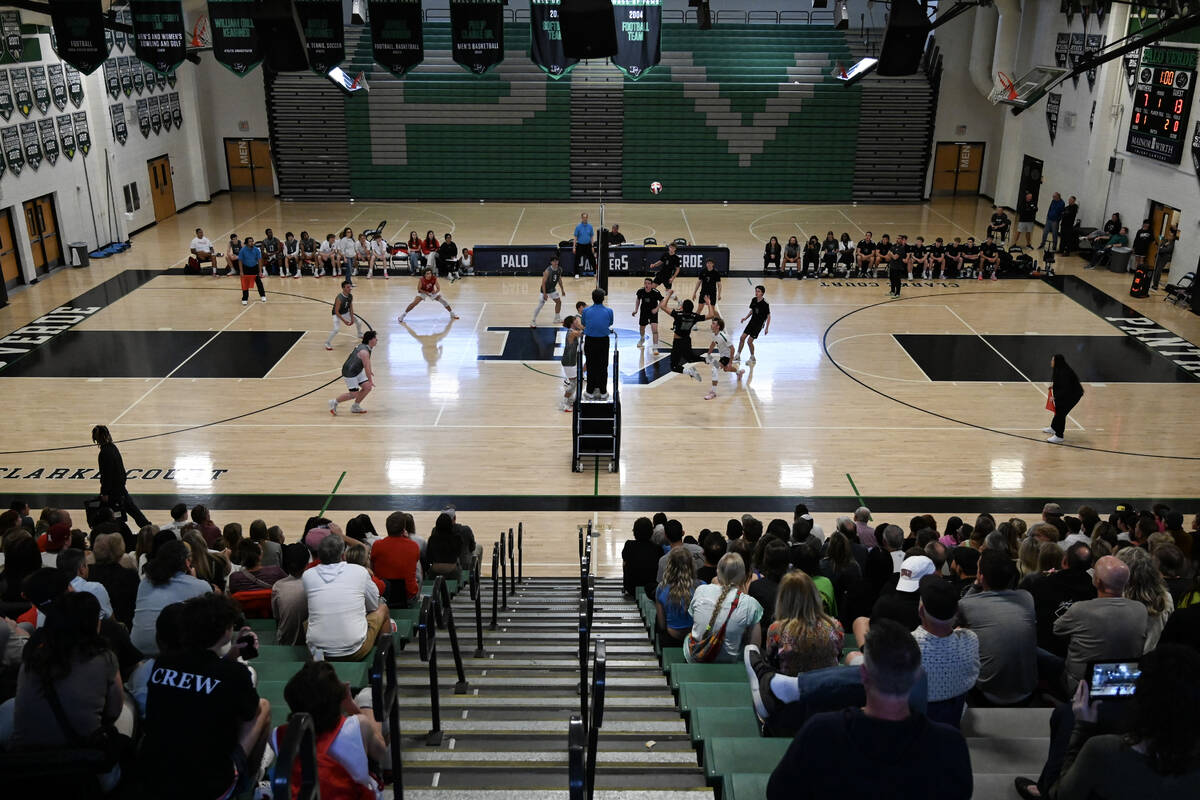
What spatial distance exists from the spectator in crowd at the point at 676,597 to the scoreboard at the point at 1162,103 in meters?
21.7

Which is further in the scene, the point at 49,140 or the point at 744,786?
the point at 49,140

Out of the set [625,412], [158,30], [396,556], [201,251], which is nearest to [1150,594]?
[396,556]

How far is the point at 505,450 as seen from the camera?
14.8m

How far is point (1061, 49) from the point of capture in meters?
28.9

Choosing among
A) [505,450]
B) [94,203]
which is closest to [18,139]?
[94,203]

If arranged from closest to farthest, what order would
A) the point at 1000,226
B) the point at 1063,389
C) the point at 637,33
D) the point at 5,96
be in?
the point at 1063,389, the point at 637,33, the point at 5,96, the point at 1000,226

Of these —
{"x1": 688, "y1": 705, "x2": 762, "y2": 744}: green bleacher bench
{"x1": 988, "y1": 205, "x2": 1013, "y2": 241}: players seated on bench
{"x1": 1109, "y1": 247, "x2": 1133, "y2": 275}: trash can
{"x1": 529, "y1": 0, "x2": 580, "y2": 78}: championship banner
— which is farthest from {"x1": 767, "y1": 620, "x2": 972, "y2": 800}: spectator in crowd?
{"x1": 988, "y1": 205, "x2": 1013, "y2": 241}: players seated on bench

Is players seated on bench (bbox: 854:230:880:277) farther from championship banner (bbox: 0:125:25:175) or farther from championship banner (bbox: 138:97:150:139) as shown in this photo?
championship banner (bbox: 138:97:150:139)

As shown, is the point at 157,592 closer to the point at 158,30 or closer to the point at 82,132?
the point at 158,30

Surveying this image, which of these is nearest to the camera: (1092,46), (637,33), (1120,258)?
(637,33)

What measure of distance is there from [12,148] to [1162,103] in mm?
26459

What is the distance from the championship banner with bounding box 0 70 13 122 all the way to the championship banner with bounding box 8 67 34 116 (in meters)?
0.16

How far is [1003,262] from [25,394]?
21.7 m

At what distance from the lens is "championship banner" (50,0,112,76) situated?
53.7ft
